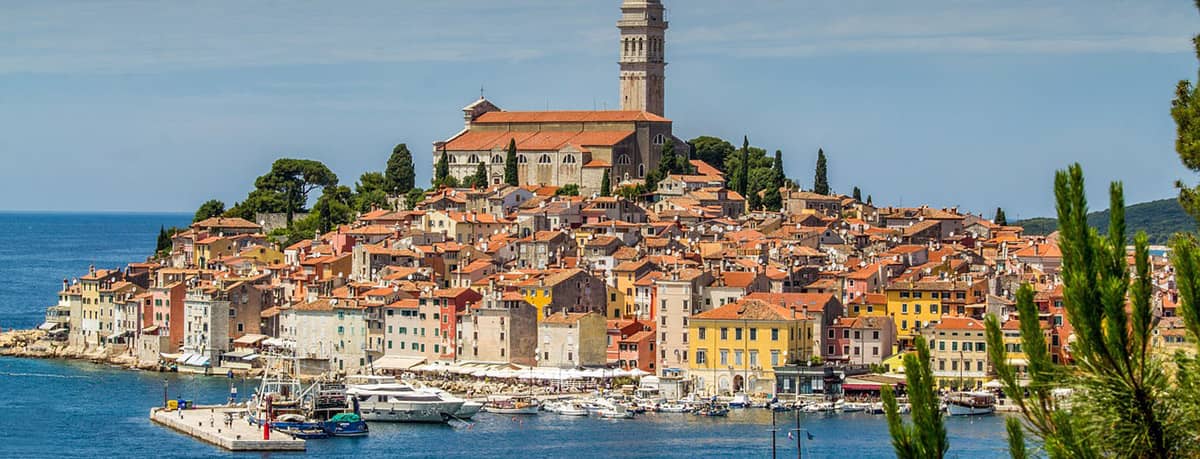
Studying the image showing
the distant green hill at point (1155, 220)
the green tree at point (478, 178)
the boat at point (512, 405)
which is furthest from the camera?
the distant green hill at point (1155, 220)

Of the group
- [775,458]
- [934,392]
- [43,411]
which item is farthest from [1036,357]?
[43,411]

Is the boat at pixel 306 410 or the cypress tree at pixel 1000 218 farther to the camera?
the cypress tree at pixel 1000 218

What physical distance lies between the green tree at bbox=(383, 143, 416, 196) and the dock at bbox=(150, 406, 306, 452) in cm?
2115

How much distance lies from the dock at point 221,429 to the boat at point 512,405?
172 inches

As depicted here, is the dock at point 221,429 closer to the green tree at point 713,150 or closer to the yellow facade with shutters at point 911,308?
the yellow facade with shutters at point 911,308

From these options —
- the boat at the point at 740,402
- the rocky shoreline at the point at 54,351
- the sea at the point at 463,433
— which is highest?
the rocky shoreline at the point at 54,351

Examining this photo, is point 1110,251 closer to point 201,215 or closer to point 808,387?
point 808,387

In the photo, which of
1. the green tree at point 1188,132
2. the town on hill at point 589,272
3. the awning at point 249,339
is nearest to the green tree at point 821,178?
the town on hill at point 589,272

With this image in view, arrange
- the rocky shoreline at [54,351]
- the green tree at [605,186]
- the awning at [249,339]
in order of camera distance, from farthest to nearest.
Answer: the green tree at [605,186] < the rocky shoreline at [54,351] < the awning at [249,339]

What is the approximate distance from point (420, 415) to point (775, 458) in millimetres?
8296

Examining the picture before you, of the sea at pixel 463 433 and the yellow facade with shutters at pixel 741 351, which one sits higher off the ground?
the yellow facade with shutters at pixel 741 351

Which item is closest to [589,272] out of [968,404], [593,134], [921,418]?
[968,404]

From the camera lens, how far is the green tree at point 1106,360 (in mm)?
5559

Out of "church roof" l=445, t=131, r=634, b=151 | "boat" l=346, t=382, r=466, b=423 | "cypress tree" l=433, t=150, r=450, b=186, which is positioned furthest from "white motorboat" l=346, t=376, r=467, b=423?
"cypress tree" l=433, t=150, r=450, b=186
